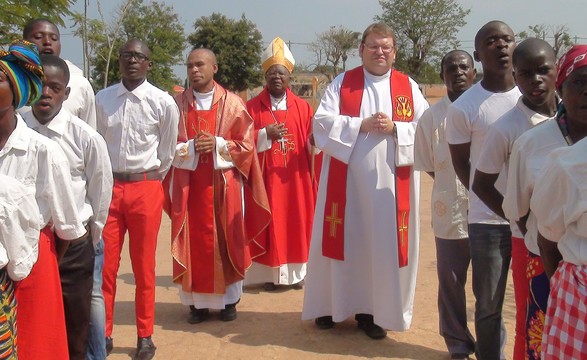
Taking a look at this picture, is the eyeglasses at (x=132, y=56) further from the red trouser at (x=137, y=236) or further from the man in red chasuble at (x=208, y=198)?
the red trouser at (x=137, y=236)

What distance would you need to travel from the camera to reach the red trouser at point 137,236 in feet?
15.8

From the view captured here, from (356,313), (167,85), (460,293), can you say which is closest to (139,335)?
(356,313)

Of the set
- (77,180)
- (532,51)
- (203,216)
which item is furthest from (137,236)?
(532,51)

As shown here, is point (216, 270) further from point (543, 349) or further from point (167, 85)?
point (167, 85)

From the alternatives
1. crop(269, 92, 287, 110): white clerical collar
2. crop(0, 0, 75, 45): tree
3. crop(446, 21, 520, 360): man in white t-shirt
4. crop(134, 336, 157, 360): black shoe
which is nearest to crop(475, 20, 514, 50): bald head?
crop(446, 21, 520, 360): man in white t-shirt

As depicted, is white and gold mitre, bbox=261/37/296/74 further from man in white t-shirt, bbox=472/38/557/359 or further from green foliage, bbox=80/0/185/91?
green foliage, bbox=80/0/185/91

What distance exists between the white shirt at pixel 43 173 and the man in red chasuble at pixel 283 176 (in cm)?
380

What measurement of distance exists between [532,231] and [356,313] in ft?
8.33

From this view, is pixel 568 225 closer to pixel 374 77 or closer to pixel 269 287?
pixel 374 77

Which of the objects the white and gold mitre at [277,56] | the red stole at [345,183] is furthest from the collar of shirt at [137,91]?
the white and gold mitre at [277,56]

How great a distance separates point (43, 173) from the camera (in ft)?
9.95

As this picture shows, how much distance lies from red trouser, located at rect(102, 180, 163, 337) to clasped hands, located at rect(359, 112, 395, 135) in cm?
157

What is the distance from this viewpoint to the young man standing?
366cm

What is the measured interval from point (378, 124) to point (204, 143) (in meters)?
1.43
